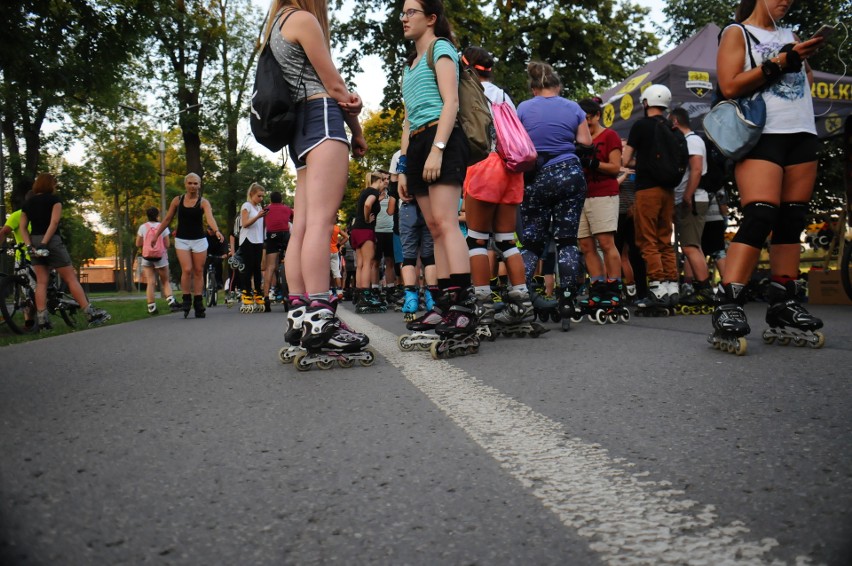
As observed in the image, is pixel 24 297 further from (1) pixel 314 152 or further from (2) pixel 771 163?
(2) pixel 771 163

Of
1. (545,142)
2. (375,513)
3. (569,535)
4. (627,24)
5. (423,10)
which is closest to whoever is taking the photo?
(569,535)

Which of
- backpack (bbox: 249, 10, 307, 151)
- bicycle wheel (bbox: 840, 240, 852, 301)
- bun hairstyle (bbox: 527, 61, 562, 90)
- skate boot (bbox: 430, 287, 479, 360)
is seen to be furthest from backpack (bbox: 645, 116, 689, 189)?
backpack (bbox: 249, 10, 307, 151)

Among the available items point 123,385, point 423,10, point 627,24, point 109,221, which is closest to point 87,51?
point 423,10

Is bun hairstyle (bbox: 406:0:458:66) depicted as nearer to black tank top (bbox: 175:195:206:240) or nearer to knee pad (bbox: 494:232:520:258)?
knee pad (bbox: 494:232:520:258)

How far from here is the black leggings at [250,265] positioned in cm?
1292

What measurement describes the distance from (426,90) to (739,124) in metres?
1.88

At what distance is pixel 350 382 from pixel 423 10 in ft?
8.09

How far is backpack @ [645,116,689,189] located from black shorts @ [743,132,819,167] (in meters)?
3.05

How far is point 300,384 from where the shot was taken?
3.63m

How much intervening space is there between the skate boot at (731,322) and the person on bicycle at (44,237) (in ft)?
25.4

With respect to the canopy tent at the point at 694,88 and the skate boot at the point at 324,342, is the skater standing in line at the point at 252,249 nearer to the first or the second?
the canopy tent at the point at 694,88

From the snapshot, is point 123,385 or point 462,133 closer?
point 123,385

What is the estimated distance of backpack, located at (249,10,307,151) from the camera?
4.18 m

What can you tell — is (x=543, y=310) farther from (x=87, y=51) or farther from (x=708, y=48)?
(x=87, y=51)
